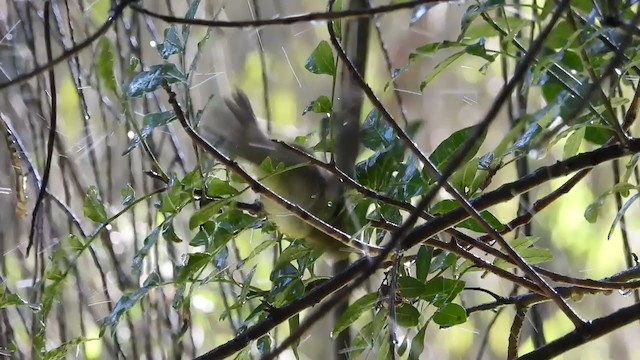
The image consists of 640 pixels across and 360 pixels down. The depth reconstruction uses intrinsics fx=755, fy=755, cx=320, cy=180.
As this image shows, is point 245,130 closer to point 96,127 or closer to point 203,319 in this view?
point 96,127

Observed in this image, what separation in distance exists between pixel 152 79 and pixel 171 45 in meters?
0.04

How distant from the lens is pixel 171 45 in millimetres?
423

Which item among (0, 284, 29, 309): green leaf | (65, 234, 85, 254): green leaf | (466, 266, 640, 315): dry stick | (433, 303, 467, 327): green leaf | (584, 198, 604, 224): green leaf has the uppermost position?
(65, 234, 85, 254): green leaf

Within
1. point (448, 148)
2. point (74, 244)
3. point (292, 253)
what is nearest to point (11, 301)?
point (74, 244)

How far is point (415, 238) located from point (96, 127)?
2.15 feet

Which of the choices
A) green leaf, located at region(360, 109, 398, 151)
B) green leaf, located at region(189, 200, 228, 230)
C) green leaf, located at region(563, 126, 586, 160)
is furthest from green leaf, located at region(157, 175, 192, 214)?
green leaf, located at region(563, 126, 586, 160)

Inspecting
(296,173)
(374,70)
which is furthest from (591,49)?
(374,70)

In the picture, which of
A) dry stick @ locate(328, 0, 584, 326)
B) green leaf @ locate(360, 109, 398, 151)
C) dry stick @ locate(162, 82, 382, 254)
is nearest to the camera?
dry stick @ locate(328, 0, 584, 326)

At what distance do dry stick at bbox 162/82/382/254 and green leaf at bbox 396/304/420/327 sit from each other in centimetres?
4

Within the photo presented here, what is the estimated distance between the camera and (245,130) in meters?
0.45

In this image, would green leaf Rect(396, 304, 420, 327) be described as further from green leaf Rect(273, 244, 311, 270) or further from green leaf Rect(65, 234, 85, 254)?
green leaf Rect(65, 234, 85, 254)

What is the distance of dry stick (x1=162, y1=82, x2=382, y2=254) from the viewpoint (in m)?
0.35

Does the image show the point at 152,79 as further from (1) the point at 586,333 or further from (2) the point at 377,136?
(1) the point at 586,333

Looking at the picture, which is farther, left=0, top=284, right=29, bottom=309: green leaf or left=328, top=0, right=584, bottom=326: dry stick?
left=0, top=284, right=29, bottom=309: green leaf
